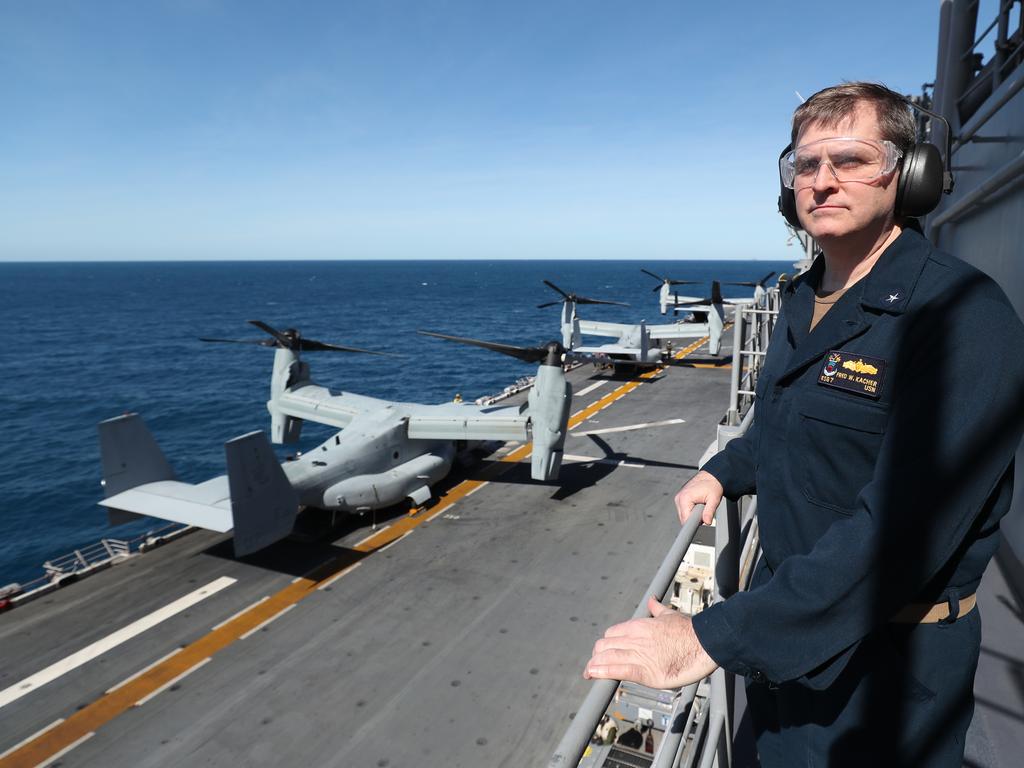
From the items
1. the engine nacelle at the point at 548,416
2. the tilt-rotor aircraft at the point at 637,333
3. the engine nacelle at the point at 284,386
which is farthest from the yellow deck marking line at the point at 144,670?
the tilt-rotor aircraft at the point at 637,333

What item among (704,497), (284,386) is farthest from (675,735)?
(284,386)

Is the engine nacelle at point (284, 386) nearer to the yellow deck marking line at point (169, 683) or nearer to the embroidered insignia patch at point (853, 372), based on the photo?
the yellow deck marking line at point (169, 683)

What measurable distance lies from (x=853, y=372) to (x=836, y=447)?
272 mm

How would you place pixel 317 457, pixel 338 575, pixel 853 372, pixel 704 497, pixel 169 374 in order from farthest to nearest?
pixel 169 374 → pixel 317 457 → pixel 338 575 → pixel 704 497 → pixel 853 372

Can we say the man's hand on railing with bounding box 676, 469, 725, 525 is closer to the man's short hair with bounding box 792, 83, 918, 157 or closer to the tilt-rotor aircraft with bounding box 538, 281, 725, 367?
the man's short hair with bounding box 792, 83, 918, 157

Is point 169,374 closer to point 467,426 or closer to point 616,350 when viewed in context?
point 616,350

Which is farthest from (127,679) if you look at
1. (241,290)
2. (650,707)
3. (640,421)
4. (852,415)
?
(241,290)

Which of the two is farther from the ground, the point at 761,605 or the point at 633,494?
the point at 761,605

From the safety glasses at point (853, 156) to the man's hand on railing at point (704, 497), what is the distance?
4.97ft

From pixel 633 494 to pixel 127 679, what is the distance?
16.0 metres

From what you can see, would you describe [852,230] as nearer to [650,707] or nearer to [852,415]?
[852,415]

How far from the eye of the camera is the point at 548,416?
20.8m

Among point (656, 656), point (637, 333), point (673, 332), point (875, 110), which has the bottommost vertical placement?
point (673, 332)

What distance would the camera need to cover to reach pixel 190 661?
531 inches
